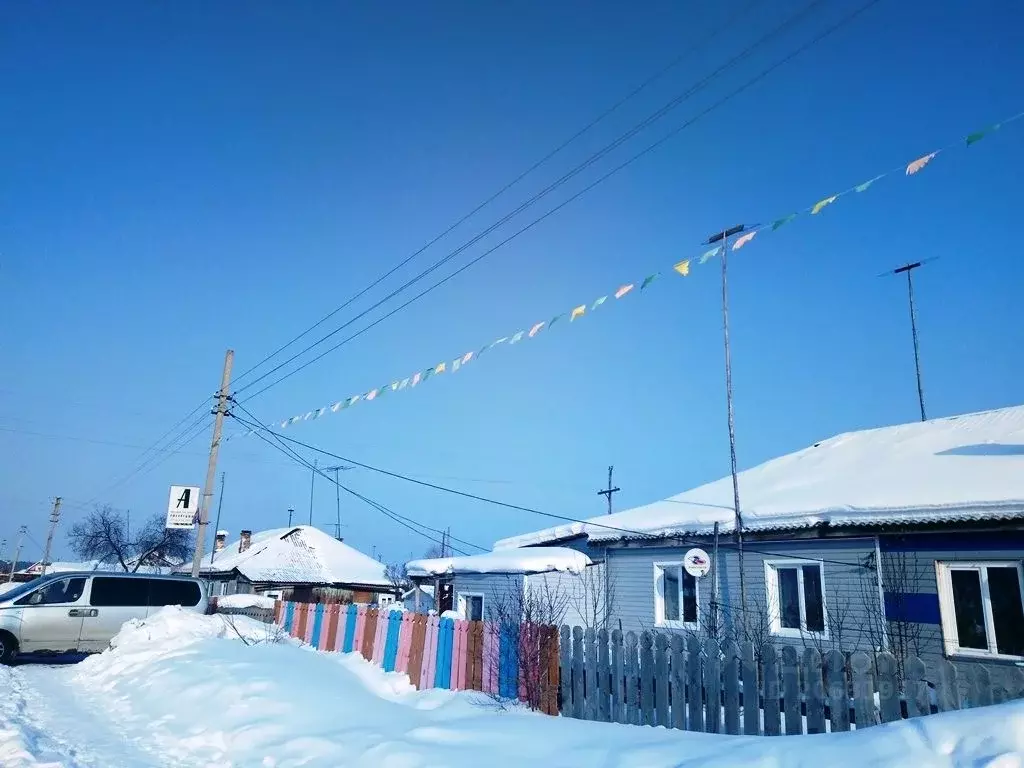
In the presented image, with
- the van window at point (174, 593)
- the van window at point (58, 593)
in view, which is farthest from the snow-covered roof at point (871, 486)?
the van window at point (58, 593)

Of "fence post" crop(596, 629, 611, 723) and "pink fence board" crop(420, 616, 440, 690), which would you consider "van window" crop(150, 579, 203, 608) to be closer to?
"pink fence board" crop(420, 616, 440, 690)

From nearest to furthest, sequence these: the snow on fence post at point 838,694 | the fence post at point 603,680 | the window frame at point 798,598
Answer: the snow on fence post at point 838,694 < the fence post at point 603,680 < the window frame at point 798,598

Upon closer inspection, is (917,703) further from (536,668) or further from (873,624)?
(873,624)

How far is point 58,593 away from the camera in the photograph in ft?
52.1

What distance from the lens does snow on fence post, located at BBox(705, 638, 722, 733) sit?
7227mm

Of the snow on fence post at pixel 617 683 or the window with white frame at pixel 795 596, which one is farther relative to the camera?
the window with white frame at pixel 795 596

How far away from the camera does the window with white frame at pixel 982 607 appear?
1098cm

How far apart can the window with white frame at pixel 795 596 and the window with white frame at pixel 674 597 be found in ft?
5.90

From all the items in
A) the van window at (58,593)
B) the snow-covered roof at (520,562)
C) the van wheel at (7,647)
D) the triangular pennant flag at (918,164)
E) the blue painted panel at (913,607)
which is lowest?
the van wheel at (7,647)

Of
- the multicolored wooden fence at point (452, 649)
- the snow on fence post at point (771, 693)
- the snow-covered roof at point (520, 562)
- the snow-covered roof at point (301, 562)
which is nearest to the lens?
the snow on fence post at point (771, 693)

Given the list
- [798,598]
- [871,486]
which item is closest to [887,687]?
[798,598]

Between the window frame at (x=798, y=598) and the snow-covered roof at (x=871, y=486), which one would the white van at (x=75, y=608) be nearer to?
the snow-covered roof at (x=871, y=486)

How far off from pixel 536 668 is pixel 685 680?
6.66 ft

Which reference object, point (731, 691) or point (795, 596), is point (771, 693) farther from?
point (795, 596)
